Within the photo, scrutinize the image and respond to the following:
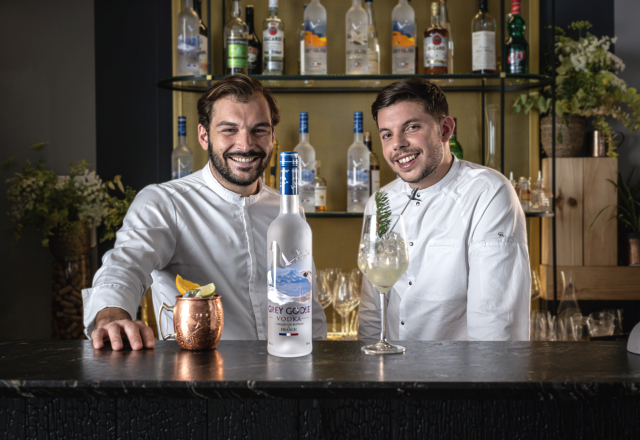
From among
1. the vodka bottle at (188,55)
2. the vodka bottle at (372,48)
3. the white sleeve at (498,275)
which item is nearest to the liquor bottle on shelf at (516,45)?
the vodka bottle at (372,48)

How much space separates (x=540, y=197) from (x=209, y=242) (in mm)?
1353

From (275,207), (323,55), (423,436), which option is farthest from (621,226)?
(423,436)

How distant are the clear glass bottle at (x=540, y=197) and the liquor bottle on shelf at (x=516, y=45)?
1.36ft

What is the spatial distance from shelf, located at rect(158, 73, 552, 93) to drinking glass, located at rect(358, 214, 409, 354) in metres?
1.37

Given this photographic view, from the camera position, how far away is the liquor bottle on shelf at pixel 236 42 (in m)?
2.02

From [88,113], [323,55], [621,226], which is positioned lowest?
[621,226]

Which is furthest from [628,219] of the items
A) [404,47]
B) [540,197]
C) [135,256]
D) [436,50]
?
A: [135,256]

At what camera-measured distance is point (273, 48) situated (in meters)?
2.08

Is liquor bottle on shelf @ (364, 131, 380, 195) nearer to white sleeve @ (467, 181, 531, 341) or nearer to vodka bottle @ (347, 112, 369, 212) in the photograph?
vodka bottle @ (347, 112, 369, 212)

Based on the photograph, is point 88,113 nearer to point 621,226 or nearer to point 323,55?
point 323,55

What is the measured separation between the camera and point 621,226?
2.23 meters

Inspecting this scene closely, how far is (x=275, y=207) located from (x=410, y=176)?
421mm

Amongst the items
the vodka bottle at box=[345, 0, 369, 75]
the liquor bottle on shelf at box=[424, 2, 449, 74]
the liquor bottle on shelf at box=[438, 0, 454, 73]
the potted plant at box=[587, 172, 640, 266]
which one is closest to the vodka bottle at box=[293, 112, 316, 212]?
the vodka bottle at box=[345, 0, 369, 75]

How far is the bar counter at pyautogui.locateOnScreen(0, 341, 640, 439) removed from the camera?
642mm
